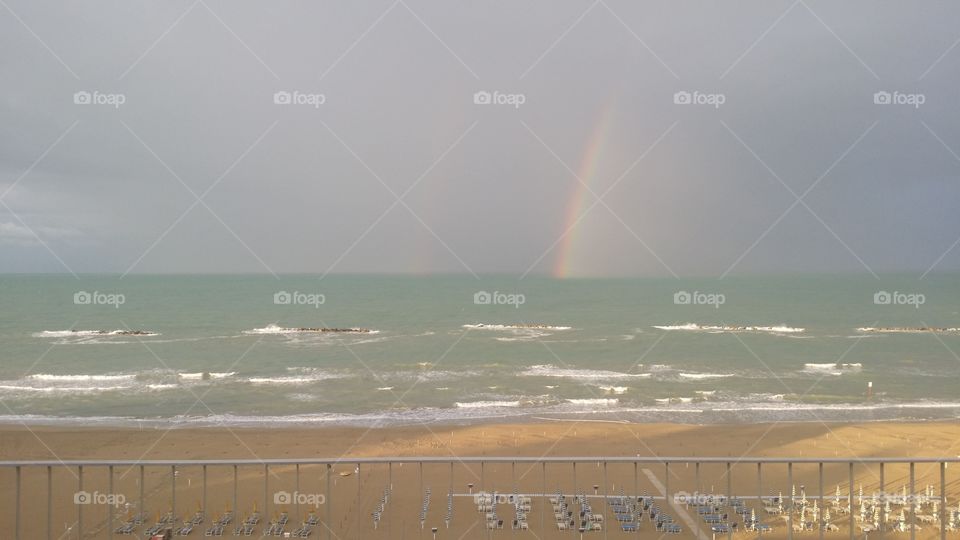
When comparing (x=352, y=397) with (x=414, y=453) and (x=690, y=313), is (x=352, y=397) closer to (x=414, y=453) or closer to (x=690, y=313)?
(x=414, y=453)

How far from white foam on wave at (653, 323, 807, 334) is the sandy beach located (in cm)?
3748

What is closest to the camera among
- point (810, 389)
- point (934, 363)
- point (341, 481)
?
point (341, 481)

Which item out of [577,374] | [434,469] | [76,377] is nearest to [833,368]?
[577,374]

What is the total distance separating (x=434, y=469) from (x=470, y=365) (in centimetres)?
2153

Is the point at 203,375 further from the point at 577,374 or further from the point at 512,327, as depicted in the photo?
the point at 512,327

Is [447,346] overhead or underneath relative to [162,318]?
underneath

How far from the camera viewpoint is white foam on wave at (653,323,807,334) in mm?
60156

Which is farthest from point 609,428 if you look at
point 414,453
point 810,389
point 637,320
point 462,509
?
point 637,320

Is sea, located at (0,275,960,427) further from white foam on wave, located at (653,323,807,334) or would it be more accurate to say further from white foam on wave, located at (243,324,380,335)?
white foam on wave, located at (653,323,807,334)

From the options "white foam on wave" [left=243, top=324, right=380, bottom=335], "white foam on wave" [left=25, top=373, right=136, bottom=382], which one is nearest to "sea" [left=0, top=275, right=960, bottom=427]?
"white foam on wave" [left=25, top=373, right=136, bottom=382]

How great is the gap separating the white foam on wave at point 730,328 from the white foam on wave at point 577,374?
26263 mm

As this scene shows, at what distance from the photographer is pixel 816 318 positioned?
7156 cm

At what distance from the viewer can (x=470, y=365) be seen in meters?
39.6

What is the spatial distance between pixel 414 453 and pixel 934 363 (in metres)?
38.4
